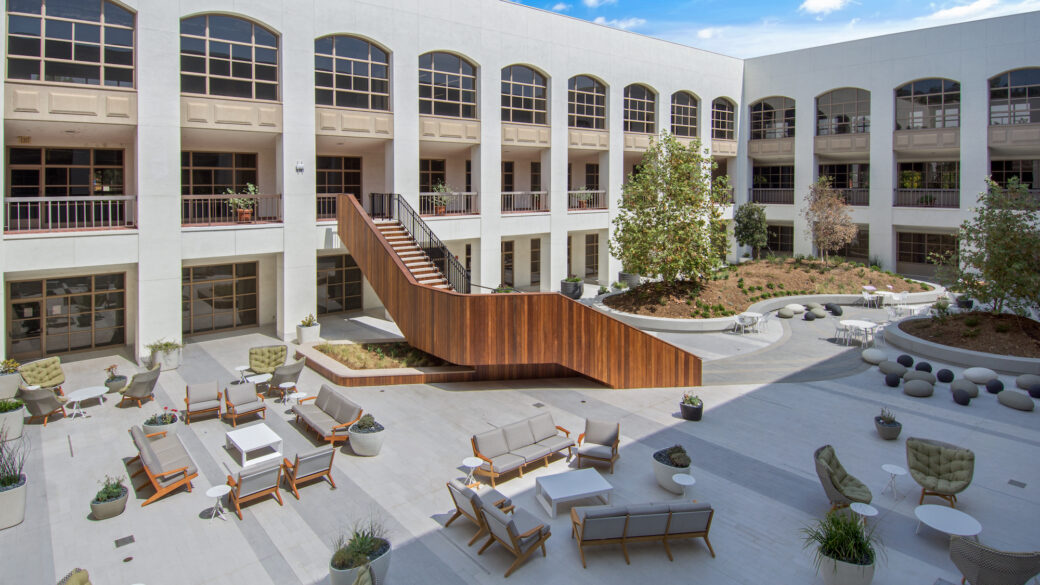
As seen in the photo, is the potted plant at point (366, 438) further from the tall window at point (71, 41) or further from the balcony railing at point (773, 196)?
the balcony railing at point (773, 196)

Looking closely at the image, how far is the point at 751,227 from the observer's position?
36.0 metres

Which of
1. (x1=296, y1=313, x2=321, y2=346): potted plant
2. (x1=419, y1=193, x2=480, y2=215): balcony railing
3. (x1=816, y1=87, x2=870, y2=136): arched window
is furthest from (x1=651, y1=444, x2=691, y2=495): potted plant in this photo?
(x1=816, y1=87, x2=870, y2=136): arched window

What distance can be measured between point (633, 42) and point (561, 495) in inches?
1068

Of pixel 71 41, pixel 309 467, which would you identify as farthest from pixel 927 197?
pixel 71 41

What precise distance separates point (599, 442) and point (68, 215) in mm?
15505

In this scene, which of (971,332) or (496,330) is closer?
(496,330)

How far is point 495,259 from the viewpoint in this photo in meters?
27.1

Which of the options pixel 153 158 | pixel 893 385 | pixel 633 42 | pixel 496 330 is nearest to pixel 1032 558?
pixel 893 385

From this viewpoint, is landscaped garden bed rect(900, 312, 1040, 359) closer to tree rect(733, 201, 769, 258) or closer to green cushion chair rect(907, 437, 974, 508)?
green cushion chair rect(907, 437, 974, 508)

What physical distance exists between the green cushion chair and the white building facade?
690 inches

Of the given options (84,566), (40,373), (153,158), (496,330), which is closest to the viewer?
(84,566)

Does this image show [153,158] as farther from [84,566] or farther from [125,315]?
[84,566]

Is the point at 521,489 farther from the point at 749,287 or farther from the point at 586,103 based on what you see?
the point at 586,103

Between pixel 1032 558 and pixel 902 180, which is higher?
pixel 902 180
